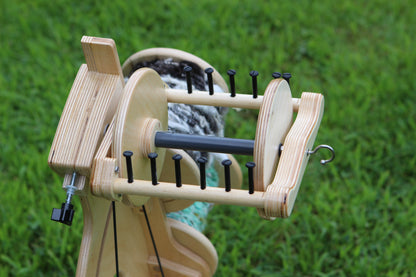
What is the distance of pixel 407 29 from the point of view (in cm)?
305

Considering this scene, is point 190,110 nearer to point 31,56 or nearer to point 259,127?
point 259,127

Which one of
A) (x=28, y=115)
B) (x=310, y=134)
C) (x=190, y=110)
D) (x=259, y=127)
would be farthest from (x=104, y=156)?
(x=28, y=115)

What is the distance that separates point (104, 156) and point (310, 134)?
414 millimetres

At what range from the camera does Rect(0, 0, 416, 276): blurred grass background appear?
6.83 ft

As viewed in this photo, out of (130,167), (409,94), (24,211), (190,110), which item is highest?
(409,94)

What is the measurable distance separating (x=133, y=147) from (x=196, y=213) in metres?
0.63

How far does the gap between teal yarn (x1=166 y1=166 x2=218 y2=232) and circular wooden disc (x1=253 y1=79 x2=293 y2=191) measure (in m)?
0.57

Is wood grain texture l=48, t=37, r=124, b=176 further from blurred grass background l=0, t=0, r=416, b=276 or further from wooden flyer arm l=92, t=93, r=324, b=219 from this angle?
blurred grass background l=0, t=0, r=416, b=276

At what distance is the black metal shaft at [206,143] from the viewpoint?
118cm

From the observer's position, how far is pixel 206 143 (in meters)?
1.18

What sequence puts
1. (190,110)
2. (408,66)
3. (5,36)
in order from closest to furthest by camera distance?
(190,110) → (408,66) → (5,36)

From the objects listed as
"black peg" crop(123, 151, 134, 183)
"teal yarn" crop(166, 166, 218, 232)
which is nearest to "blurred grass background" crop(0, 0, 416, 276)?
"teal yarn" crop(166, 166, 218, 232)

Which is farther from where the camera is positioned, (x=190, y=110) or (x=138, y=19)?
(x=138, y=19)

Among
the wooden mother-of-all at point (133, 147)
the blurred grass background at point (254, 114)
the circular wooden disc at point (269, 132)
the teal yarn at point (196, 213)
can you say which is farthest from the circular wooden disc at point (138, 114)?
the blurred grass background at point (254, 114)
